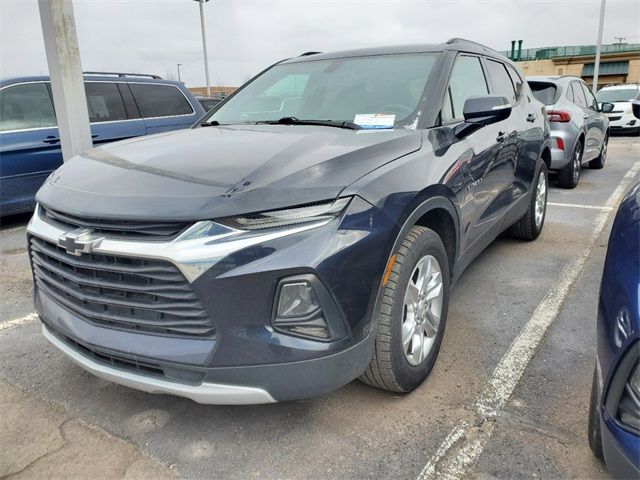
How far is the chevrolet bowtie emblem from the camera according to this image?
197cm

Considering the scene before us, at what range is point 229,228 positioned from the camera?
6.13ft

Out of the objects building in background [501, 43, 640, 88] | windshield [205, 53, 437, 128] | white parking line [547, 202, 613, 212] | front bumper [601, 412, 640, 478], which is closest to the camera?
front bumper [601, 412, 640, 478]

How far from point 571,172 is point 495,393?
6025 millimetres

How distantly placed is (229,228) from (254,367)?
1.74 ft

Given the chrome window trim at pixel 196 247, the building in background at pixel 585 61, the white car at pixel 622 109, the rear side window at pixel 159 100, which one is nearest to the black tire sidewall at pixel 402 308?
the chrome window trim at pixel 196 247

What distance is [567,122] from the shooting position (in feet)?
23.7

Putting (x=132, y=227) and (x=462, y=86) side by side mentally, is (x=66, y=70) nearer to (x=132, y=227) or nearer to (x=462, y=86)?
(x=132, y=227)

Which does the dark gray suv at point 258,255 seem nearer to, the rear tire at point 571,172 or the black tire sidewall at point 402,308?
the black tire sidewall at point 402,308

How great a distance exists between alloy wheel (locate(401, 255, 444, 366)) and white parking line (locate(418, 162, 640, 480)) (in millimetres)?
370

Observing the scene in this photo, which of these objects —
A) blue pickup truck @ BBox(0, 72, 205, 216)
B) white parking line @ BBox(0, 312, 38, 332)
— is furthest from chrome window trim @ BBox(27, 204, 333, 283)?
blue pickup truck @ BBox(0, 72, 205, 216)

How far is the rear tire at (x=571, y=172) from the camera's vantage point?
750cm

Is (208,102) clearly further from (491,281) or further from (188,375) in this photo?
(188,375)

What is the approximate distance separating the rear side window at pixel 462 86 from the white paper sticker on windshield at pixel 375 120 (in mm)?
356

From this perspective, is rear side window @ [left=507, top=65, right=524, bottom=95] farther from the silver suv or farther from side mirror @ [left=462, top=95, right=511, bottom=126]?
the silver suv
